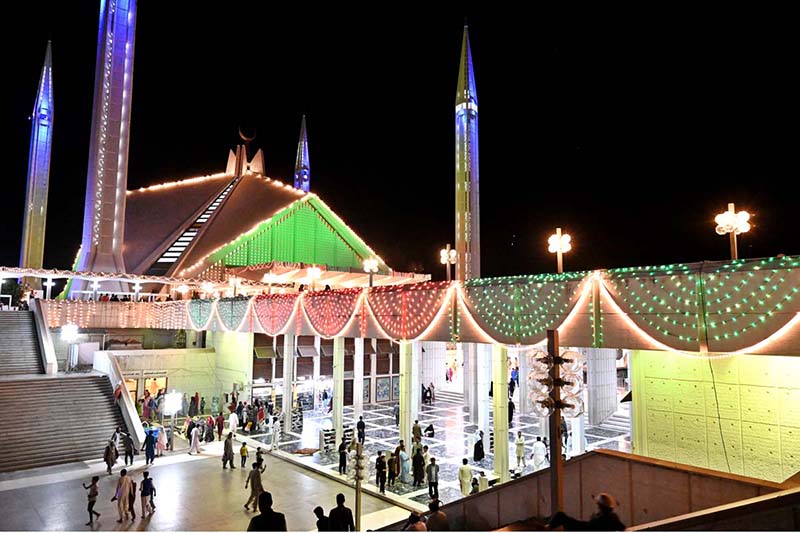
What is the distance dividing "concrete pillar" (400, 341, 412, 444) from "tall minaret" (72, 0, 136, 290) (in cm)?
2102

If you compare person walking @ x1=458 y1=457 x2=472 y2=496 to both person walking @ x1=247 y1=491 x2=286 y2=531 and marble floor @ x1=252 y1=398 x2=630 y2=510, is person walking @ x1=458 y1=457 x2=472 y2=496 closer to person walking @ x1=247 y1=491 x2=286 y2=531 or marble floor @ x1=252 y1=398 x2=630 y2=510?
marble floor @ x1=252 y1=398 x2=630 y2=510

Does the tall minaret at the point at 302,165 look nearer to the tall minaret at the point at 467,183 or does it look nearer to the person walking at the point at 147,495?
the tall minaret at the point at 467,183

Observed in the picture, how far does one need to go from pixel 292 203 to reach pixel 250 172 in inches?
414

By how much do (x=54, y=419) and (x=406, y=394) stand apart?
11.2m

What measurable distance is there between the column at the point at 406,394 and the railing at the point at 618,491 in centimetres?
525

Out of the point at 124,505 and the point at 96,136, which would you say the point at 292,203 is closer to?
the point at 96,136

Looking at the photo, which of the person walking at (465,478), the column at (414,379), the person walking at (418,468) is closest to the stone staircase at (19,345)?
the column at (414,379)

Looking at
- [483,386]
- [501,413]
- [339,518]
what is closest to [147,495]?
[339,518]

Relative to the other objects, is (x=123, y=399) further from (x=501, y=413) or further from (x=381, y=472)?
(x=501, y=413)

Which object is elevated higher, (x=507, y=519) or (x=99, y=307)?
(x=99, y=307)

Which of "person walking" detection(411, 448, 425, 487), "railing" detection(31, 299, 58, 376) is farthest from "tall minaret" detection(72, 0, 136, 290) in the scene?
"person walking" detection(411, 448, 425, 487)

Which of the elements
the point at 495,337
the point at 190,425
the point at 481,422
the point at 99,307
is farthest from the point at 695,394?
the point at 99,307

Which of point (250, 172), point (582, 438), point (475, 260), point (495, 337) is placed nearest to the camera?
point (495, 337)

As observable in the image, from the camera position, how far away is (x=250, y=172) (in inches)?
1705
